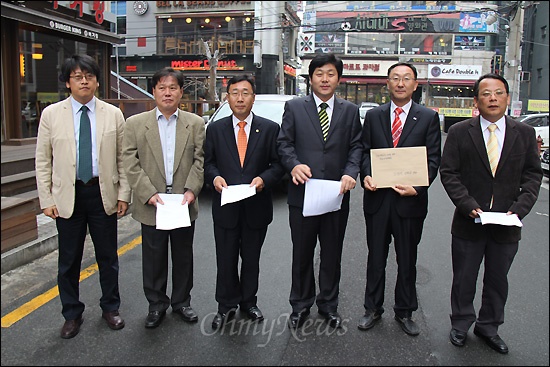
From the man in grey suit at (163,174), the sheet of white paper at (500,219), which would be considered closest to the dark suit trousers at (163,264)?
the man in grey suit at (163,174)

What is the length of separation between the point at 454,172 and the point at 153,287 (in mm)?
2417

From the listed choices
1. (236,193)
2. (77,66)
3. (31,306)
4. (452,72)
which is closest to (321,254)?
(236,193)

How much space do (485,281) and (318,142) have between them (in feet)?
5.20

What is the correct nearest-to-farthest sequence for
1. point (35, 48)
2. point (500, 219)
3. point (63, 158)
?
point (500, 219) → point (63, 158) → point (35, 48)

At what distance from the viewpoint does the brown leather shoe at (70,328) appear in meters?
3.29

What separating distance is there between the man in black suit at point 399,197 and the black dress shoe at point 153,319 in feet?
5.01

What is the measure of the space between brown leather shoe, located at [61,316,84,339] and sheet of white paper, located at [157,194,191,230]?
962 mm

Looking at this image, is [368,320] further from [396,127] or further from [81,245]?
[81,245]

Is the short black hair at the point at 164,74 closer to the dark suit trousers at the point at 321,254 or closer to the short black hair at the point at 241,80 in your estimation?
the short black hair at the point at 241,80

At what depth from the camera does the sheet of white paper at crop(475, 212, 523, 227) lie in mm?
3047

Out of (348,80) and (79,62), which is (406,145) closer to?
(79,62)

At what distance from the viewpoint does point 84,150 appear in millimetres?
3324

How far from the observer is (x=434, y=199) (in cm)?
861

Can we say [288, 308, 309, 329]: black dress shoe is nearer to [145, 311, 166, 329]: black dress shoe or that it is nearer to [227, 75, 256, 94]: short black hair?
[145, 311, 166, 329]: black dress shoe
